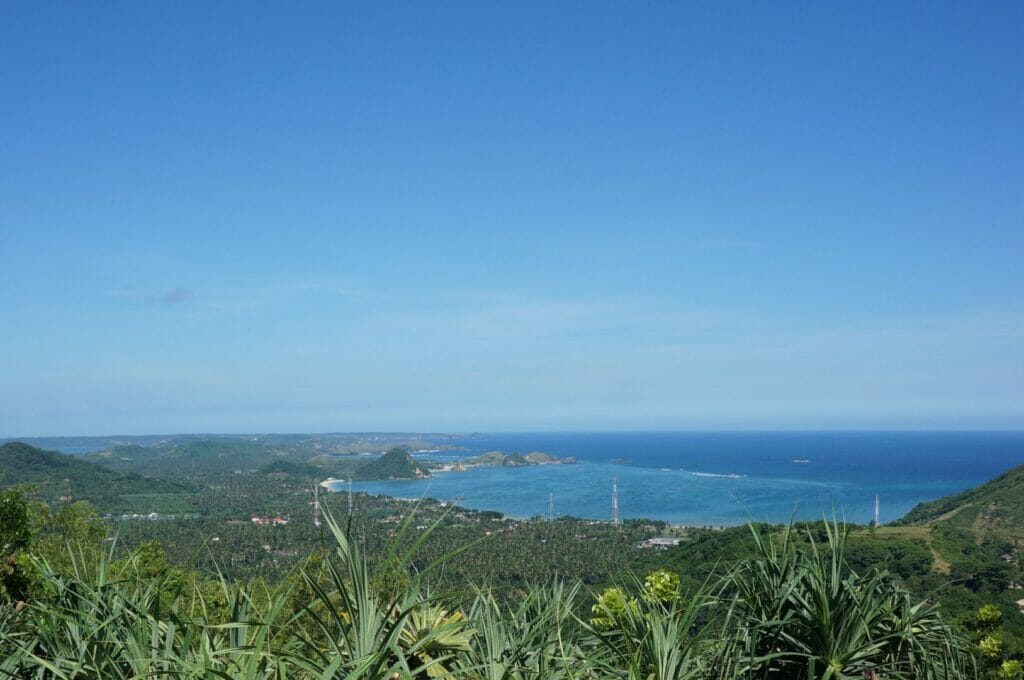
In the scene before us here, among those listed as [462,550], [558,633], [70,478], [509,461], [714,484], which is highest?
[462,550]

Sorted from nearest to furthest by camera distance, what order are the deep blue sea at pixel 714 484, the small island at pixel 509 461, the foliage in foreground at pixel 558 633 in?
the foliage in foreground at pixel 558 633, the deep blue sea at pixel 714 484, the small island at pixel 509 461

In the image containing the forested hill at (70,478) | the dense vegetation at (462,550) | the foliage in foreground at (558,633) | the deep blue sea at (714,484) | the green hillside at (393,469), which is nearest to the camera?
the foliage in foreground at (558,633)

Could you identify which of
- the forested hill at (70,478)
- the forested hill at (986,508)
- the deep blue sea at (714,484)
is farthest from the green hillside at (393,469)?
the forested hill at (986,508)

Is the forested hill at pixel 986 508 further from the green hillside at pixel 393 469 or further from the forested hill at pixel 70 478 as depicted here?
the green hillside at pixel 393 469

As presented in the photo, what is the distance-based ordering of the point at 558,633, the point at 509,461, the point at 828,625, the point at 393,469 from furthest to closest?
1. the point at 509,461
2. the point at 393,469
3. the point at 828,625
4. the point at 558,633

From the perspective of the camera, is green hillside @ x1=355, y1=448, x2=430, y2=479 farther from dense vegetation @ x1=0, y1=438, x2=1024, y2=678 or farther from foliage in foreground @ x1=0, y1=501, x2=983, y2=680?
foliage in foreground @ x1=0, y1=501, x2=983, y2=680

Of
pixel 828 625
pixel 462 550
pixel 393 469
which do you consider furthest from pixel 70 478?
pixel 828 625

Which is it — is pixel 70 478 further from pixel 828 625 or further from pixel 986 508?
pixel 828 625
